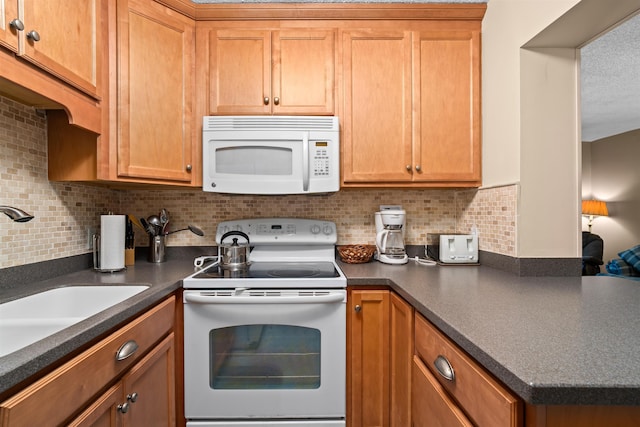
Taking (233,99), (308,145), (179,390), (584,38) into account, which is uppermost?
(584,38)

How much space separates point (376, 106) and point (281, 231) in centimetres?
92

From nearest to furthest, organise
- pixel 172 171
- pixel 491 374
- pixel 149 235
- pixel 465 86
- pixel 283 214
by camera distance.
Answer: pixel 491 374, pixel 172 171, pixel 465 86, pixel 149 235, pixel 283 214

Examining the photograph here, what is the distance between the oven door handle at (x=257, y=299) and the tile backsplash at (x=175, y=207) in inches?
25.6

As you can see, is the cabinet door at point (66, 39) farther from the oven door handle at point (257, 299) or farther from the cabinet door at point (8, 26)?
the oven door handle at point (257, 299)

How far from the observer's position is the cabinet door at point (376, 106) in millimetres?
1651

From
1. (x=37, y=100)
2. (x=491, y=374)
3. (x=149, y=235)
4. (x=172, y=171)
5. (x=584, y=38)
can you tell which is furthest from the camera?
(x=149, y=235)

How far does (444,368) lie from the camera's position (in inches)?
32.1

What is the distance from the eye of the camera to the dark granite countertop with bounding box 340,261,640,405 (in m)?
0.50

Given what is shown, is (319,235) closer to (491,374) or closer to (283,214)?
(283,214)

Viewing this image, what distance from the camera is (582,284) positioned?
1205 millimetres

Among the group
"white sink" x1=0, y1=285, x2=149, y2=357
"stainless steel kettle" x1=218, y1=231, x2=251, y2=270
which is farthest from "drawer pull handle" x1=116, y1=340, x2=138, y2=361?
"stainless steel kettle" x1=218, y1=231, x2=251, y2=270

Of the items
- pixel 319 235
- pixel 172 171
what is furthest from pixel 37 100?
pixel 319 235

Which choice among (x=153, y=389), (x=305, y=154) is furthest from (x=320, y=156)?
(x=153, y=389)

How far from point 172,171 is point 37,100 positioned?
1.85ft
